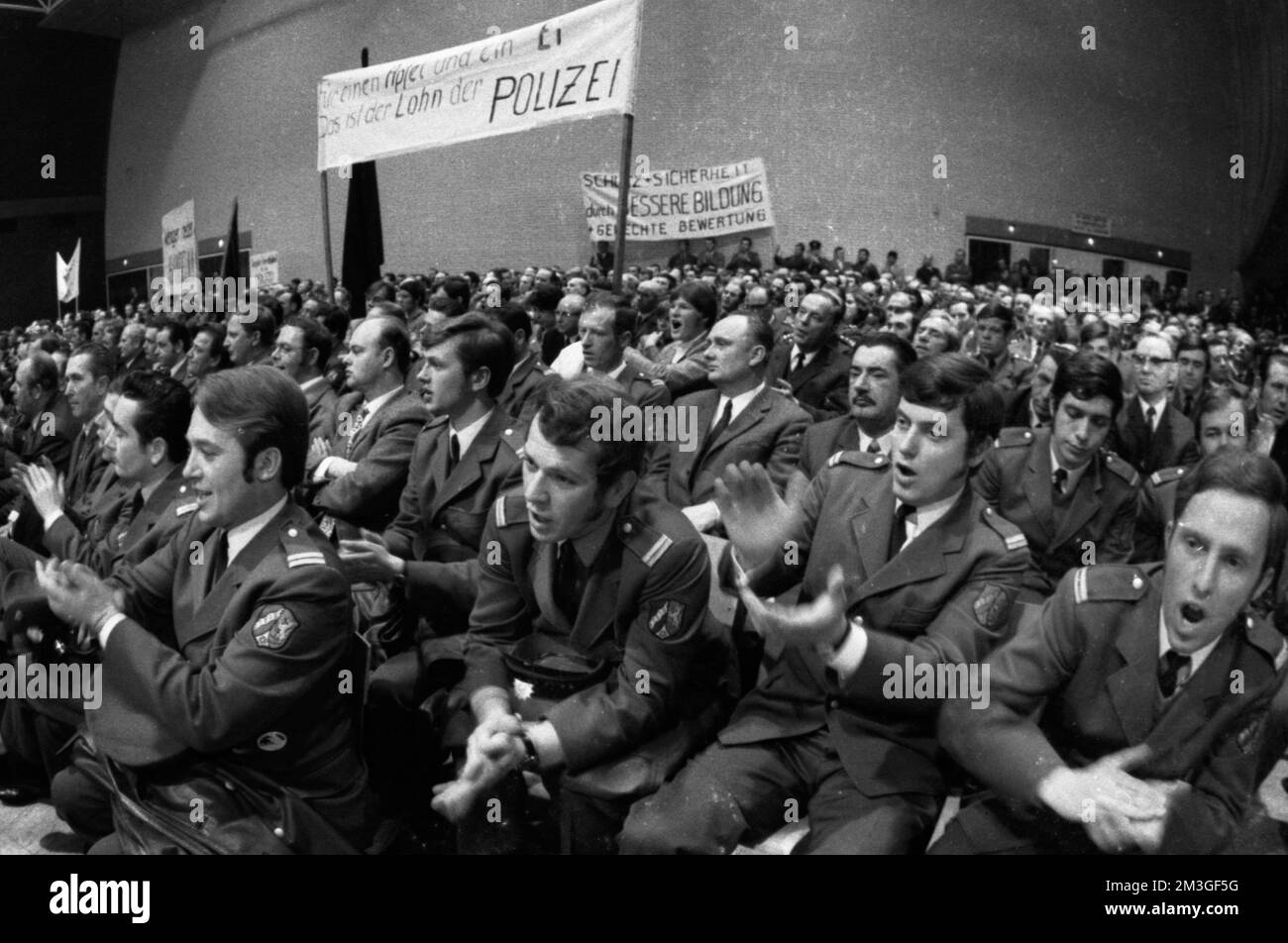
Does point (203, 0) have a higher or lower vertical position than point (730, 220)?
higher

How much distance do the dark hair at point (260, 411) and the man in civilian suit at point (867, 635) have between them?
0.91m

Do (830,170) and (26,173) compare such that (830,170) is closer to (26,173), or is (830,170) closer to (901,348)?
(901,348)

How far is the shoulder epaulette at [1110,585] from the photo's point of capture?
1962 millimetres

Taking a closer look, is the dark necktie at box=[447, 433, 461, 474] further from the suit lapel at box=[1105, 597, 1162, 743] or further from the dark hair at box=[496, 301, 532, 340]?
the suit lapel at box=[1105, 597, 1162, 743]

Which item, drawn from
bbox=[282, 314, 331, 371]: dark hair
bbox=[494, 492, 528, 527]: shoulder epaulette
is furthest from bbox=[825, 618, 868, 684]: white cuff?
bbox=[282, 314, 331, 371]: dark hair

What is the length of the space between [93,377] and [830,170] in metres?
13.2

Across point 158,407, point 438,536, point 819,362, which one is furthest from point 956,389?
point 819,362

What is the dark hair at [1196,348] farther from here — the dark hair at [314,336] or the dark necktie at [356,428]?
the dark hair at [314,336]

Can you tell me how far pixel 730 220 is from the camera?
15.0 m

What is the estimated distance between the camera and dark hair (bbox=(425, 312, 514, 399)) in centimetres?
367

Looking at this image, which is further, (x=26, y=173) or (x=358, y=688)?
(x=26, y=173)

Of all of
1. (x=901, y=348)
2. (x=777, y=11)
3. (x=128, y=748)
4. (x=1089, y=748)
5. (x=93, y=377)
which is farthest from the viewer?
(x=777, y=11)

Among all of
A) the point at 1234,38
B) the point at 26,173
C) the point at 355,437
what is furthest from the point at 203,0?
the point at 355,437

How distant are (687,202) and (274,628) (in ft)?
43.7
